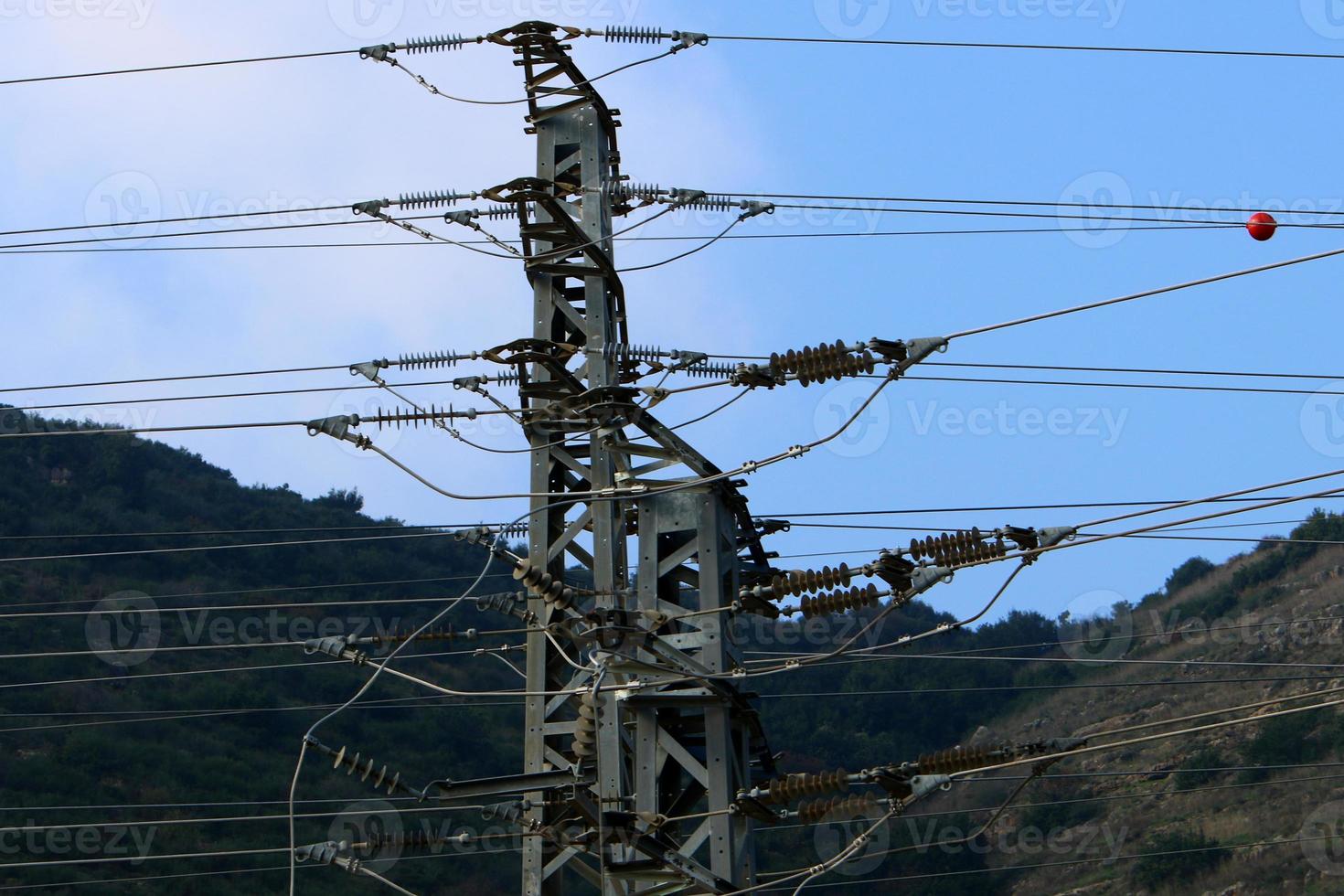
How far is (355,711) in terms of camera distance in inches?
2029

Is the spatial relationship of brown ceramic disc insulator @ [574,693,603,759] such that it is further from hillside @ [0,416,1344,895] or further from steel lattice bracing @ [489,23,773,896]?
hillside @ [0,416,1344,895]

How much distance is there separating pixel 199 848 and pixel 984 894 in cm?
2203

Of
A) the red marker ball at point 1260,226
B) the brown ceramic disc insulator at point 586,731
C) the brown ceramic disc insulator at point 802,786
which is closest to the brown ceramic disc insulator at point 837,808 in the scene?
the brown ceramic disc insulator at point 802,786

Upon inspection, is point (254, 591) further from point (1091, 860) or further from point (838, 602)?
point (838, 602)

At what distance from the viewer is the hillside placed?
42.6 meters

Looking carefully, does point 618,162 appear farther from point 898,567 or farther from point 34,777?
point 34,777

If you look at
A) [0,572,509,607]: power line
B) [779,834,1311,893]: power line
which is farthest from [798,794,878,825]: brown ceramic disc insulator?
[779,834,1311,893]: power line

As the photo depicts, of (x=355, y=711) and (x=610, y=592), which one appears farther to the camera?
(x=355, y=711)

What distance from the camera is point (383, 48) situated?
661 inches

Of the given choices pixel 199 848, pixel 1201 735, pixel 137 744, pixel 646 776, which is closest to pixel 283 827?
pixel 199 848

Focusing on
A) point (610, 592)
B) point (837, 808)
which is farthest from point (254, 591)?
point (837, 808)

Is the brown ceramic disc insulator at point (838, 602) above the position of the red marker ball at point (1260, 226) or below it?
below

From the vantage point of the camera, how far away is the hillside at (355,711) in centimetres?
4259

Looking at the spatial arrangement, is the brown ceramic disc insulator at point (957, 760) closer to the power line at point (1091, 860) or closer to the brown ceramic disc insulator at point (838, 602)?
the brown ceramic disc insulator at point (838, 602)
